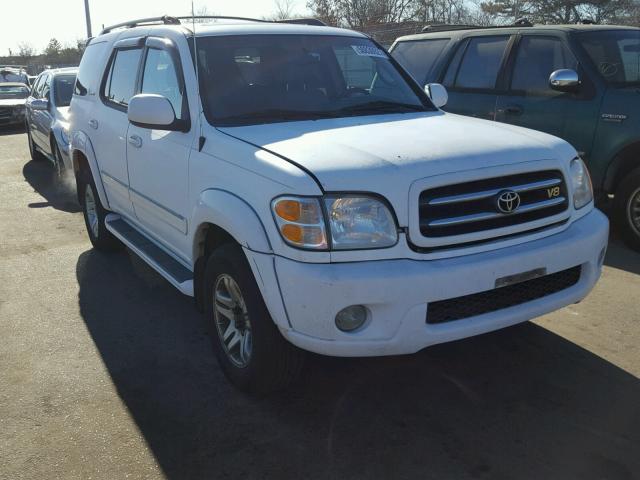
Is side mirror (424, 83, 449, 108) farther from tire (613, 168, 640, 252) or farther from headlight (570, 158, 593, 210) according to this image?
tire (613, 168, 640, 252)

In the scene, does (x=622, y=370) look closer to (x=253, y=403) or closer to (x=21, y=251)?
(x=253, y=403)

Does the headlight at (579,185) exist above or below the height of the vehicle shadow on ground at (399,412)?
above

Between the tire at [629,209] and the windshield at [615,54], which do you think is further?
the windshield at [615,54]

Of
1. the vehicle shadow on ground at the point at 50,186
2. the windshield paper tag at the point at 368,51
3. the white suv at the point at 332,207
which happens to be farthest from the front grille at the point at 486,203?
the vehicle shadow on ground at the point at 50,186

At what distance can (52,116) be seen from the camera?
33.2 ft

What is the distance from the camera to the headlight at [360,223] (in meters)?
2.87

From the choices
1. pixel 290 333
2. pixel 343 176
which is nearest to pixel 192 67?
pixel 343 176

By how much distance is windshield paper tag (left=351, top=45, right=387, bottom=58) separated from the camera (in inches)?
185

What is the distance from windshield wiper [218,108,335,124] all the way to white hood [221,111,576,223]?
12 cm

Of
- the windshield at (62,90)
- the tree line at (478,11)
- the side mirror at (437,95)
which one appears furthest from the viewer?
the tree line at (478,11)

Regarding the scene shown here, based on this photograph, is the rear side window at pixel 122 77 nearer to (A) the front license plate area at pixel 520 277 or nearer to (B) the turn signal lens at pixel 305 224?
(B) the turn signal lens at pixel 305 224

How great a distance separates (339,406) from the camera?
3.39 m

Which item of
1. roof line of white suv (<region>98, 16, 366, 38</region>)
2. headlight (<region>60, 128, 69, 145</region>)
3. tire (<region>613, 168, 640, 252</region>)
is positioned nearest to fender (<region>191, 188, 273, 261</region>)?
roof line of white suv (<region>98, 16, 366, 38</region>)

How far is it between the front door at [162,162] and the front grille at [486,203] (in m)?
1.54
